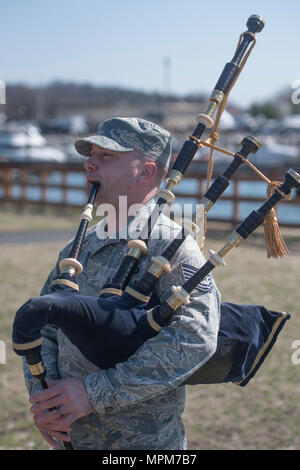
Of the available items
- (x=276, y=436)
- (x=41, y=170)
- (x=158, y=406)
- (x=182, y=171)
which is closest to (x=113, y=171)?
(x=182, y=171)

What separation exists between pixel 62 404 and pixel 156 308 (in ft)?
1.35

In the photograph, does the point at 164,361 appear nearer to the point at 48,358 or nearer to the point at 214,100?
the point at 48,358

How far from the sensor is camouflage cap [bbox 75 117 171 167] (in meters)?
2.00

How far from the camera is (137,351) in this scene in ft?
5.78

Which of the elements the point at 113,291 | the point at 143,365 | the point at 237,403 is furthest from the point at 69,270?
the point at 237,403

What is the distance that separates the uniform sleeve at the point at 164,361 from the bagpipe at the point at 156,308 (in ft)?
0.11

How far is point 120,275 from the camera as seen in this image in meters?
1.84

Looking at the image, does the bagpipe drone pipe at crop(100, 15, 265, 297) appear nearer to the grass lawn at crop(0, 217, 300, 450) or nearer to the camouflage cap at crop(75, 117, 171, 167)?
the camouflage cap at crop(75, 117, 171, 167)

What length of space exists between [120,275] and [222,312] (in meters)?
0.39

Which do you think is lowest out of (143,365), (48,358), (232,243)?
(48,358)

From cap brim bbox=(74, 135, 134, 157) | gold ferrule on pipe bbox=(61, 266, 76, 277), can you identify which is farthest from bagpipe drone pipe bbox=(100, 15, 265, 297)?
cap brim bbox=(74, 135, 134, 157)

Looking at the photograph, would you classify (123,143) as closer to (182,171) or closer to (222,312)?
(182,171)

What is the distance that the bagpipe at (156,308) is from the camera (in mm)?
1648
